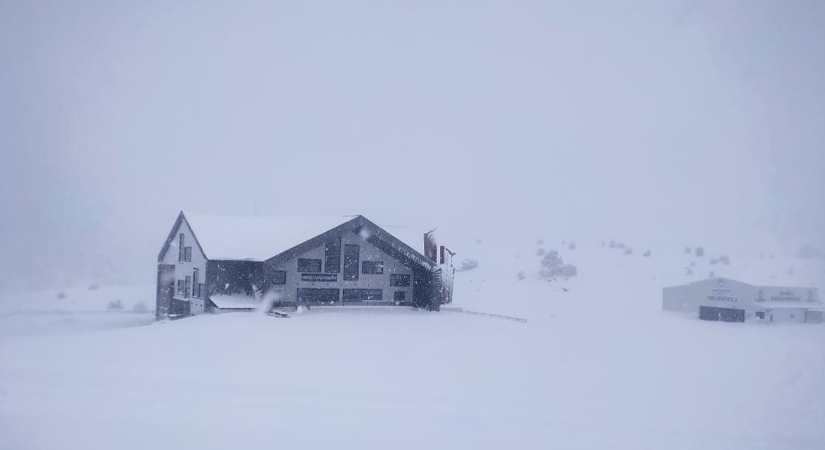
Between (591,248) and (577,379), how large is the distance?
45.2 m

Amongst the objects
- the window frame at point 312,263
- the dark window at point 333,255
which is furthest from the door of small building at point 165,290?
the dark window at point 333,255

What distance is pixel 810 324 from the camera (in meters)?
30.8

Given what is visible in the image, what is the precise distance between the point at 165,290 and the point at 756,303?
123ft

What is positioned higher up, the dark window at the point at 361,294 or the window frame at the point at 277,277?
the window frame at the point at 277,277

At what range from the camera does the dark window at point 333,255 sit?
3378 cm

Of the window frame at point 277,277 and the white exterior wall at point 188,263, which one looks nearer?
the white exterior wall at point 188,263

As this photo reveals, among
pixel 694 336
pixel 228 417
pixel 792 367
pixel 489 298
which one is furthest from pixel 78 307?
pixel 792 367

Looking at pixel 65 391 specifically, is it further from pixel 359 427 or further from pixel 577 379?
pixel 577 379

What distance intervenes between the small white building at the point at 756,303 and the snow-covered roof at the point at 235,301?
26.0 m

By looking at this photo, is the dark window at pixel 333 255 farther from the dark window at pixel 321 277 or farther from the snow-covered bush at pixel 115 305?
the snow-covered bush at pixel 115 305

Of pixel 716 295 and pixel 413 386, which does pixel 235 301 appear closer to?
pixel 413 386

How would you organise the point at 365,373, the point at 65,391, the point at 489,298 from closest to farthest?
1. the point at 65,391
2. the point at 365,373
3. the point at 489,298

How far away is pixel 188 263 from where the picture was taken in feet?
115

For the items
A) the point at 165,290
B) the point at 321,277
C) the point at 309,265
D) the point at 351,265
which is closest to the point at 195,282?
the point at 165,290
